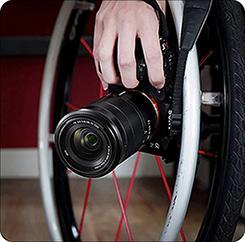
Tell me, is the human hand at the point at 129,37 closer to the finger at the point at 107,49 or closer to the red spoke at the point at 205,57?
the finger at the point at 107,49

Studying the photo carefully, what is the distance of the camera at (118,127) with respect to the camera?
1.40 feet

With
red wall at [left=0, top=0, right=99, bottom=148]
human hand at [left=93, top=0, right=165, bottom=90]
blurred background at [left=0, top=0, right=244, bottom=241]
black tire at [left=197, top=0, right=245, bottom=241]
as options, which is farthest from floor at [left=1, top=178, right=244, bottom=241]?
human hand at [left=93, top=0, right=165, bottom=90]

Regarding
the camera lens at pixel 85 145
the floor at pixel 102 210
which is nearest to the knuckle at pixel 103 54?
the camera lens at pixel 85 145

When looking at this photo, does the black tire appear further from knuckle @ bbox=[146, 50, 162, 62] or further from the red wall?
the red wall

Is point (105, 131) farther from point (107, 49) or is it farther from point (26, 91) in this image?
point (26, 91)

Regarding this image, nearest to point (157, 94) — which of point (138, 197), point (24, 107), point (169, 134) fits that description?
point (169, 134)

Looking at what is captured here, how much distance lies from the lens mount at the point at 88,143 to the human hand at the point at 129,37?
0.09 metres

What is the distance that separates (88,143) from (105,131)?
0.26 feet

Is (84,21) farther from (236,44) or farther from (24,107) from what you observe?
(24,107)

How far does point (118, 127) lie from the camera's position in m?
0.43

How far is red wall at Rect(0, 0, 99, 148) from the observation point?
1453mm

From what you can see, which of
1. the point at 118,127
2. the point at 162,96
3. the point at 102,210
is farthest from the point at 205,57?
the point at 102,210

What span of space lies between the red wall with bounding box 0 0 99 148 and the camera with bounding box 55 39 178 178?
3.13ft

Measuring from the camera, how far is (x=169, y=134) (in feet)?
1.72
